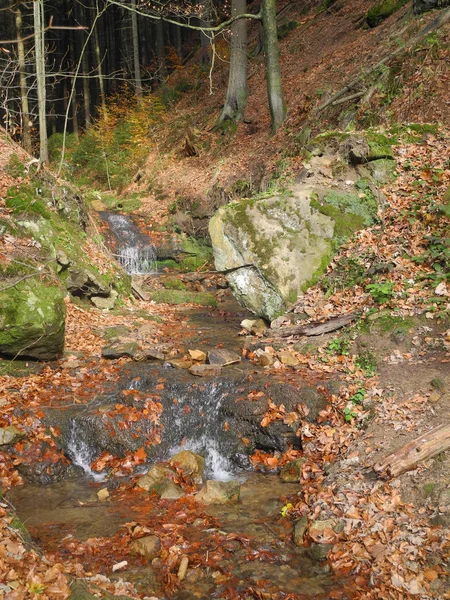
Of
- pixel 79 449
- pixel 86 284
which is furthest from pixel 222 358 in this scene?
pixel 86 284

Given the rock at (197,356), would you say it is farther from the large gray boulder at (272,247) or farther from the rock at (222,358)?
the large gray boulder at (272,247)

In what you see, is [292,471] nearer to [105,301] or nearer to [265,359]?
[265,359]

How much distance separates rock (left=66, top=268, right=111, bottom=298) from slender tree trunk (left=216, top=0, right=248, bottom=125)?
10.3 meters

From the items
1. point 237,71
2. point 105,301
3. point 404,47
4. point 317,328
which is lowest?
point 317,328

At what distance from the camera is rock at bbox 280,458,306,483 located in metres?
5.90

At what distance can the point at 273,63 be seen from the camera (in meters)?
14.8

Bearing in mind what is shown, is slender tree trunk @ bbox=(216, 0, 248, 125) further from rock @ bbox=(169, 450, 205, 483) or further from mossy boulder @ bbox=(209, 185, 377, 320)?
rock @ bbox=(169, 450, 205, 483)

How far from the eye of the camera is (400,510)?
185 inches

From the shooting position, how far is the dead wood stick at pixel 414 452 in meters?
5.04

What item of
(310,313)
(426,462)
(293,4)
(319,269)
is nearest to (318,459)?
(426,462)

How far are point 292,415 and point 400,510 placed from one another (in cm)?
204

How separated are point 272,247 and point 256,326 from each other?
1.56m

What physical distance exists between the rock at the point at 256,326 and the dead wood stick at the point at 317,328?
2.49 feet

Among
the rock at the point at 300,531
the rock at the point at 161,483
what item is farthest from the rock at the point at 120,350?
the rock at the point at 300,531
